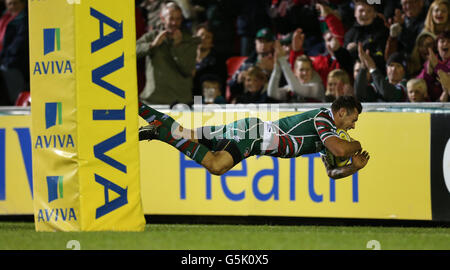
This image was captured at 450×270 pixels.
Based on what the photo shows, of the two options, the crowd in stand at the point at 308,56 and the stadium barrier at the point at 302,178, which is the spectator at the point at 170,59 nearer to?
the crowd in stand at the point at 308,56

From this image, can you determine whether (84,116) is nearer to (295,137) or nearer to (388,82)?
(295,137)

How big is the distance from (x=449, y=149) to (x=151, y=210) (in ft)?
12.2

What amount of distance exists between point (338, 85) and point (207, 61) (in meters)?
2.17

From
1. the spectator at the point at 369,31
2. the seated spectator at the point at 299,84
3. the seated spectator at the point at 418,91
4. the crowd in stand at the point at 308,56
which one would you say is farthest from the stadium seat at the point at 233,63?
the seated spectator at the point at 418,91

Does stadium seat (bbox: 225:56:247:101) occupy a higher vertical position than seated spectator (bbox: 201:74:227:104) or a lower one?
higher

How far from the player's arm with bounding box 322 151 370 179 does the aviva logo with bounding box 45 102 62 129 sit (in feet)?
9.21

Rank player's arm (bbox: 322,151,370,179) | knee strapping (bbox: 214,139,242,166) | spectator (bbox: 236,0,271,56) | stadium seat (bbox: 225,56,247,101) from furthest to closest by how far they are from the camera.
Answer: spectator (bbox: 236,0,271,56) < stadium seat (bbox: 225,56,247,101) < knee strapping (bbox: 214,139,242,166) < player's arm (bbox: 322,151,370,179)

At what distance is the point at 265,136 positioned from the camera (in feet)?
26.6

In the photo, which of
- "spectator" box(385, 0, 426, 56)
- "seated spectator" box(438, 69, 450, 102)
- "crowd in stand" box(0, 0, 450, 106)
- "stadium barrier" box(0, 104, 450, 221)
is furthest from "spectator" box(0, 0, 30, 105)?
"seated spectator" box(438, 69, 450, 102)

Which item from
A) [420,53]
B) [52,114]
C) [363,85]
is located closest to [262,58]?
[363,85]

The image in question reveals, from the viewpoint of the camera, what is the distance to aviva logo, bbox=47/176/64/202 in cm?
746

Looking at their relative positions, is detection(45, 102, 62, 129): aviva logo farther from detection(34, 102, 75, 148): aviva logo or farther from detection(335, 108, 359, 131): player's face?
detection(335, 108, 359, 131): player's face
